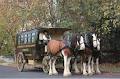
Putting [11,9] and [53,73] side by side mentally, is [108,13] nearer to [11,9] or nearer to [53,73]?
[53,73]

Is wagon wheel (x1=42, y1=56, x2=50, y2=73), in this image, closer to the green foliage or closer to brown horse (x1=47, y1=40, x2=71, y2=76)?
brown horse (x1=47, y1=40, x2=71, y2=76)

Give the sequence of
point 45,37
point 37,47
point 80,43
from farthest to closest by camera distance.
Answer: point 45,37 < point 37,47 < point 80,43

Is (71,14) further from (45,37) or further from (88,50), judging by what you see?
(88,50)

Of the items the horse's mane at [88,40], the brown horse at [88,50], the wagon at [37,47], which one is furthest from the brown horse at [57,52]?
the horse's mane at [88,40]

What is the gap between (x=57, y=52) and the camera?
20.9m

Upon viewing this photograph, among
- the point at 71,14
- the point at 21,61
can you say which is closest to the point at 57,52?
the point at 21,61

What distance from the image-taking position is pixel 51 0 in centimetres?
3019

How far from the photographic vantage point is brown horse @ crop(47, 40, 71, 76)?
20047mm

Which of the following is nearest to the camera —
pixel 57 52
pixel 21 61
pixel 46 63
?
pixel 57 52

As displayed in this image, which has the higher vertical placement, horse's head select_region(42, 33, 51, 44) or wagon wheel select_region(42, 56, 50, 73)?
horse's head select_region(42, 33, 51, 44)

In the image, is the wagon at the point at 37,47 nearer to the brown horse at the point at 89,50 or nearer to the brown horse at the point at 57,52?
the brown horse at the point at 57,52

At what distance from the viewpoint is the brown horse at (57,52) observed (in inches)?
789

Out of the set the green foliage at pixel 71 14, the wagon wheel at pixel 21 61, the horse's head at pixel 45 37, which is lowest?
→ the wagon wheel at pixel 21 61

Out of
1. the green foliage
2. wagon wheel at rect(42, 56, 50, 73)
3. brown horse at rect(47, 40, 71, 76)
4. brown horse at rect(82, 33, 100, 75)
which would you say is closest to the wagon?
wagon wheel at rect(42, 56, 50, 73)
